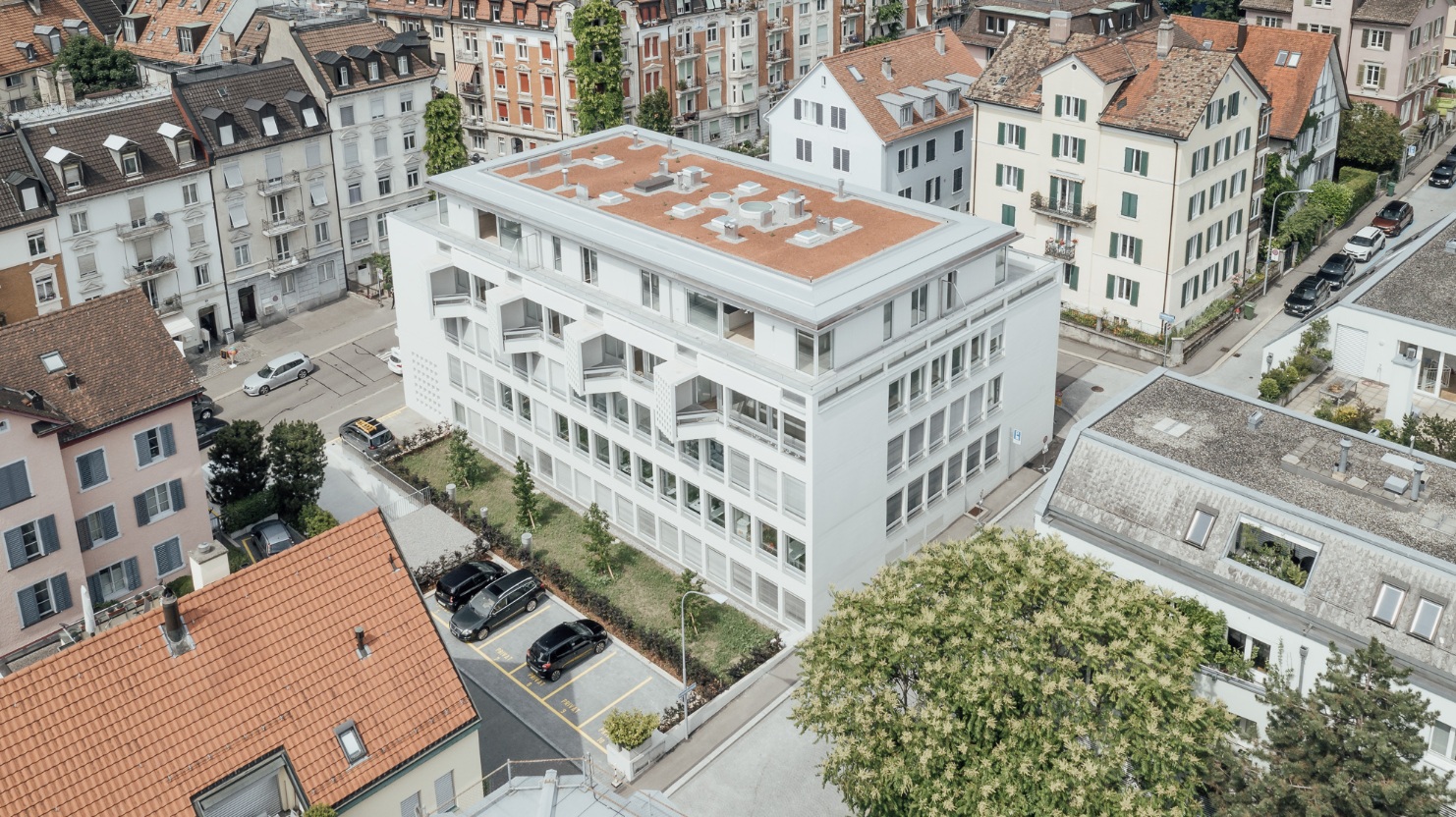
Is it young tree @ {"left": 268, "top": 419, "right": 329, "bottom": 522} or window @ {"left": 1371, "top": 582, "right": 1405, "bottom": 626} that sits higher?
window @ {"left": 1371, "top": 582, "right": 1405, "bottom": 626}

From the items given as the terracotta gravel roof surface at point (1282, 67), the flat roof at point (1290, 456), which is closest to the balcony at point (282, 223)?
the flat roof at point (1290, 456)

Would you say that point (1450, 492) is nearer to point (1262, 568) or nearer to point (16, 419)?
point (1262, 568)

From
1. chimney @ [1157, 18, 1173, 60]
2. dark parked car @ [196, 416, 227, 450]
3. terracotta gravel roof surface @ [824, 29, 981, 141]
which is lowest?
dark parked car @ [196, 416, 227, 450]

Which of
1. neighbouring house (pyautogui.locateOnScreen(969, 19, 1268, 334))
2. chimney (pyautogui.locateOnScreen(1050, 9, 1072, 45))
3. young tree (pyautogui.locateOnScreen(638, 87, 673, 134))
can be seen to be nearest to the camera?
neighbouring house (pyautogui.locateOnScreen(969, 19, 1268, 334))

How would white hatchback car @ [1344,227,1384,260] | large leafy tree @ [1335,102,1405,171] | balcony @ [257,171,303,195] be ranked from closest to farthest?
balcony @ [257,171,303,195]
white hatchback car @ [1344,227,1384,260]
large leafy tree @ [1335,102,1405,171]

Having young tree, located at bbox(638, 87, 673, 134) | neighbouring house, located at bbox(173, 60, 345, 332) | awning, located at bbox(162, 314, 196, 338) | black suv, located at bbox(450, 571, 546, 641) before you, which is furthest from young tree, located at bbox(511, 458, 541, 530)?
young tree, located at bbox(638, 87, 673, 134)

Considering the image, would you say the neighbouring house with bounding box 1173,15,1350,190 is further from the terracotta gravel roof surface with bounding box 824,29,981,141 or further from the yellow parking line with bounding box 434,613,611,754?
the yellow parking line with bounding box 434,613,611,754

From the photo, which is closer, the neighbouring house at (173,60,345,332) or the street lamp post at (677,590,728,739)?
the street lamp post at (677,590,728,739)
